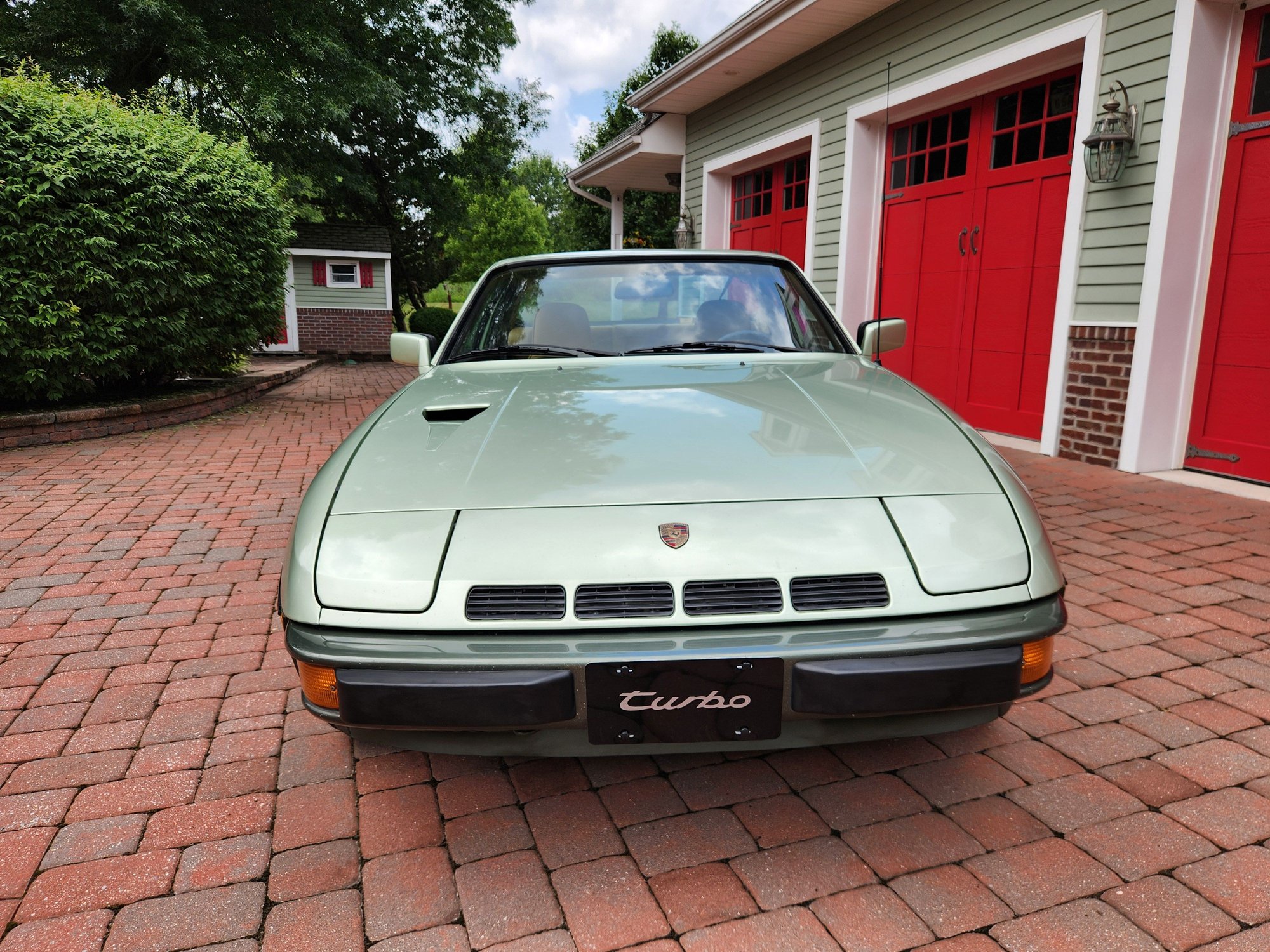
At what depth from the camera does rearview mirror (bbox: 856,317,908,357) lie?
290 centimetres

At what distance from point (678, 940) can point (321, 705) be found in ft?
2.65

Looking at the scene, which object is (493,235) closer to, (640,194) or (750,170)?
(640,194)

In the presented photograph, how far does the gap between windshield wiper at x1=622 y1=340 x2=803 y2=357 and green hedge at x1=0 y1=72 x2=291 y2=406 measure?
243 inches

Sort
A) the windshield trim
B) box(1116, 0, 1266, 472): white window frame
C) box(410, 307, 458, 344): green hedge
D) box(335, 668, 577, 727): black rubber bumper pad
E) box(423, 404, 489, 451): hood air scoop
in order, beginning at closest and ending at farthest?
box(335, 668, 577, 727): black rubber bumper pad < box(423, 404, 489, 451): hood air scoop < the windshield trim < box(1116, 0, 1266, 472): white window frame < box(410, 307, 458, 344): green hedge

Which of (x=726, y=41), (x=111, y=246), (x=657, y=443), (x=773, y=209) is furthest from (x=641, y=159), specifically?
(x=657, y=443)

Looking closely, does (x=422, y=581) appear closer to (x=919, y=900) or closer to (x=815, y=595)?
(x=815, y=595)

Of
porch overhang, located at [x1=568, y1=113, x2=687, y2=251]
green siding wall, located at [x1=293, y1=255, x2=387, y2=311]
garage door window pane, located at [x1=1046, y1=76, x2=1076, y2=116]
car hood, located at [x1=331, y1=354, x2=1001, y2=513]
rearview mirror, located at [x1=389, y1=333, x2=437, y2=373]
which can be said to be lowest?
car hood, located at [x1=331, y1=354, x2=1001, y2=513]

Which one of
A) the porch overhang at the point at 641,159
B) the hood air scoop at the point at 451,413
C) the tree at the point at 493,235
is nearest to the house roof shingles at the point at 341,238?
the porch overhang at the point at 641,159

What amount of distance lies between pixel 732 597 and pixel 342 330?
65.9 feet

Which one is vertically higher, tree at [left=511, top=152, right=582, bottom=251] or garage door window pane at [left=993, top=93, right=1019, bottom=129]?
tree at [left=511, top=152, right=582, bottom=251]

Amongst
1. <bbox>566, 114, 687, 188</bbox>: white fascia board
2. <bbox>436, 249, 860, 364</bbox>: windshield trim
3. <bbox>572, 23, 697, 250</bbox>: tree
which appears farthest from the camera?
<bbox>572, 23, 697, 250</bbox>: tree

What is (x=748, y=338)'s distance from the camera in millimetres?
2713

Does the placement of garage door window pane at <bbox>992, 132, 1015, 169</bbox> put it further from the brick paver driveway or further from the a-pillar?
the a-pillar

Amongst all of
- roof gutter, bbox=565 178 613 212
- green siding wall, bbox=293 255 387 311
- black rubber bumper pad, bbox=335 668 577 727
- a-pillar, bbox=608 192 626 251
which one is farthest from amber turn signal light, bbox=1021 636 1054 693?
green siding wall, bbox=293 255 387 311
